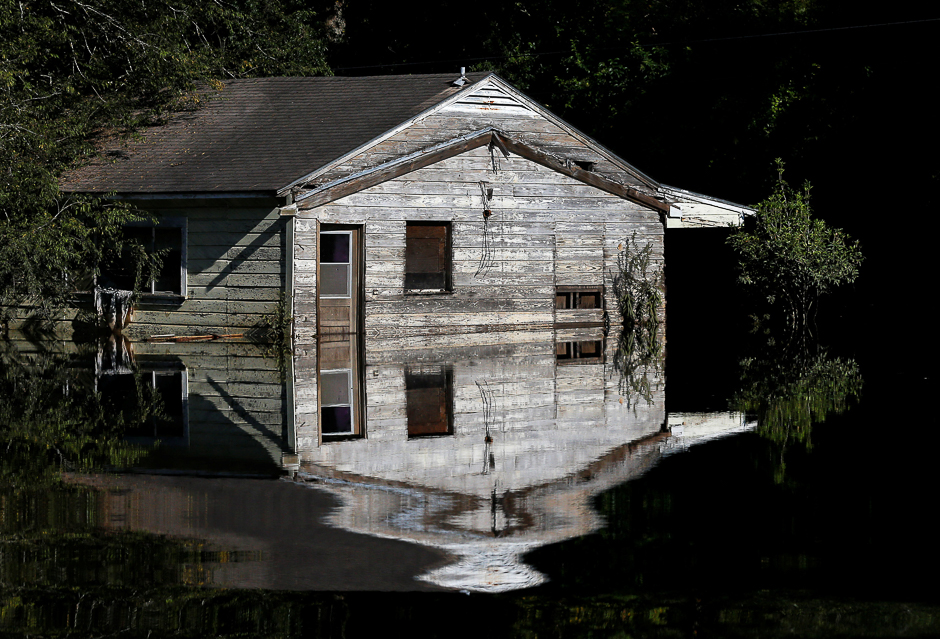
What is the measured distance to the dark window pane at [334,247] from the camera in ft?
68.1

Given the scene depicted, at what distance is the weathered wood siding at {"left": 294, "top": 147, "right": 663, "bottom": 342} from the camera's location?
2077 cm

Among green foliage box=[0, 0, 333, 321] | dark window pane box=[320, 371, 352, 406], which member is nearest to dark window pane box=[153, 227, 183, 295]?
green foliage box=[0, 0, 333, 321]

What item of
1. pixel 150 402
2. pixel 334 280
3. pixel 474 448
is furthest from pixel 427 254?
pixel 474 448

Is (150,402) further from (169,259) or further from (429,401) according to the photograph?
(169,259)

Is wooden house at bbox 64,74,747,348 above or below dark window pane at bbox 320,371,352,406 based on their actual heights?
above

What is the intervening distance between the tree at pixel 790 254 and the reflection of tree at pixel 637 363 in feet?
12.9

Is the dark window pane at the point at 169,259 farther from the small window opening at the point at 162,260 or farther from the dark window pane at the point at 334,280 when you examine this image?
the dark window pane at the point at 334,280

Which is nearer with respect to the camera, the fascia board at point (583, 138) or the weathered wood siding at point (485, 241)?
the weathered wood siding at point (485, 241)

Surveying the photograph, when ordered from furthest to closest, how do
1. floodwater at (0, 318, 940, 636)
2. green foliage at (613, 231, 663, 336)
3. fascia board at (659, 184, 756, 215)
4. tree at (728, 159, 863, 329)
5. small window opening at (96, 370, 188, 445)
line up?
tree at (728, 159, 863, 329)
fascia board at (659, 184, 756, 215)
green foliage at (613, 231, 663, 336)
small window opening at (96, 370, 188, 445)
floodwater at (0, 318, 940, 636)

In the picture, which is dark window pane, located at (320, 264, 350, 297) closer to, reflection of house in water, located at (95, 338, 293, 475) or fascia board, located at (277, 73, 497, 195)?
fascia board, located at (277, 73, 497, 195)

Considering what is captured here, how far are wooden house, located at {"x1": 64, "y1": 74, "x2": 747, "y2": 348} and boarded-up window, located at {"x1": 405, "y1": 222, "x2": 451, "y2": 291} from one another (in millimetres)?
27

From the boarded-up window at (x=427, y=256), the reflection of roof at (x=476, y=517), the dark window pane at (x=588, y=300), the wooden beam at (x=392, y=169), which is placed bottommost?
the reflection of roof at (x=476, y=517)

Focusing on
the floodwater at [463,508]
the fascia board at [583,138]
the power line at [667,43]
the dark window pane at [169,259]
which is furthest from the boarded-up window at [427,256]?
the power line at [667,43]

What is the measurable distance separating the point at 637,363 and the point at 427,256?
213 inches
